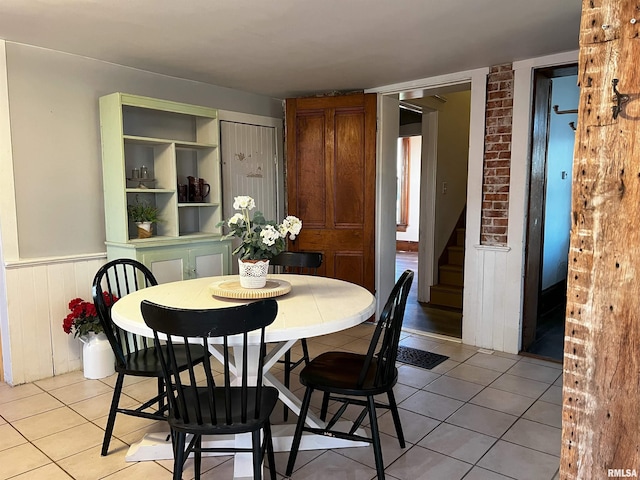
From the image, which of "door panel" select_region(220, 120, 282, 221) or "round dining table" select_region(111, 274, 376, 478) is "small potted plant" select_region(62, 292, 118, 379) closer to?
"round dining table" select_region(111, 274, 376, 478)

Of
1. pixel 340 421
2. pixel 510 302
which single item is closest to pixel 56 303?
pixel 340 421

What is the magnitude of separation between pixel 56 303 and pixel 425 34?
307 cm

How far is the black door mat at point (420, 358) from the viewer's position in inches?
134

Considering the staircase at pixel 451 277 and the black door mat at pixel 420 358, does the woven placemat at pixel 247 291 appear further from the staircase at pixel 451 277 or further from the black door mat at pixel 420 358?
the staircase at pixel 451 277

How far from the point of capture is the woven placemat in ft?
7.24

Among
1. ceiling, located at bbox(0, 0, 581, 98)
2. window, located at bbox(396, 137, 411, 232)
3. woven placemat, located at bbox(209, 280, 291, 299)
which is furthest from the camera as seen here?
window, located at bbox(396, 137, 411, 232)

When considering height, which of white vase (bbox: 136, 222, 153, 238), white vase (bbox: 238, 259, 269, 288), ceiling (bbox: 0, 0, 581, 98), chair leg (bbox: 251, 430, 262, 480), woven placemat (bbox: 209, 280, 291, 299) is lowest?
chair leg (bbox: 251, 430, 262, 480)

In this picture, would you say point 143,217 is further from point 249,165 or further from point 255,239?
point 255,239

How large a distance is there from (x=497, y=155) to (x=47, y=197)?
10.9ft

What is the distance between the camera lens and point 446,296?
203 inches

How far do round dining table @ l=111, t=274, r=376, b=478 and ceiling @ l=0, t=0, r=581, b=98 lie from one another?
4.89ft

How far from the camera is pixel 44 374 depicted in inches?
124

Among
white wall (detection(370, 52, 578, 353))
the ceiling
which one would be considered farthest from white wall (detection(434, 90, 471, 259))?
the ceiling

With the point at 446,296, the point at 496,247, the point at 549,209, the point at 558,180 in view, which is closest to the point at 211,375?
the point at 496,247
